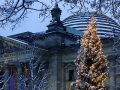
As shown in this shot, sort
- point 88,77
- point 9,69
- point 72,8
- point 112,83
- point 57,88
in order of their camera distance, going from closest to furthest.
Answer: point 72,8, point 88,77, point 112,83, point 57,88, point 9,69

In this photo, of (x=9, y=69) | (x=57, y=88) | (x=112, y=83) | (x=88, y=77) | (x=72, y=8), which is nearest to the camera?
(x=72, y=8)

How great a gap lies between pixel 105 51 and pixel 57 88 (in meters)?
7.49

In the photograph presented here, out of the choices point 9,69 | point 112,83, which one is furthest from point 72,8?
point 9,69

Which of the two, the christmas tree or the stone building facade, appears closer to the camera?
the christmas tree

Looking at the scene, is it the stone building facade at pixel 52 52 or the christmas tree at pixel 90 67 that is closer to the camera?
the christmas tree at pixel 90 67

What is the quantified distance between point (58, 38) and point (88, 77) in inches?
A: 823

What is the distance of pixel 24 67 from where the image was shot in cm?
5666

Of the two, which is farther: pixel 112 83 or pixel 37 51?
pixel 37 51

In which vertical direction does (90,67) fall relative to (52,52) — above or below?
below

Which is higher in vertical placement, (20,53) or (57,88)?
(20,53)

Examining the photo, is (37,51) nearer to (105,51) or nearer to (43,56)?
(43,56)

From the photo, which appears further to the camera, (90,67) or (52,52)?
(52,52)

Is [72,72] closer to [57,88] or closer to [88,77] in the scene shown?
[57,88]

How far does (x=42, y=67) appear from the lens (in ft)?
177
